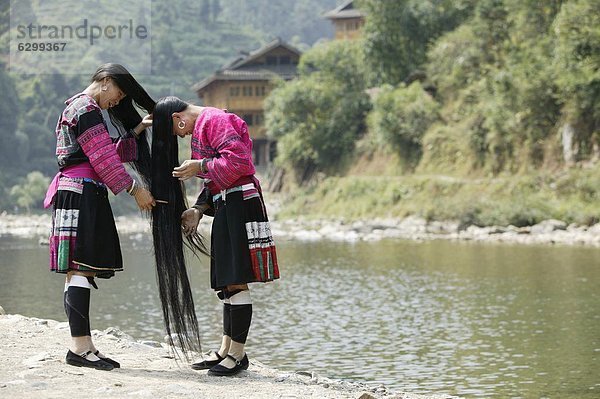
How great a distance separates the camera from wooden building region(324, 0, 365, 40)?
63.4m

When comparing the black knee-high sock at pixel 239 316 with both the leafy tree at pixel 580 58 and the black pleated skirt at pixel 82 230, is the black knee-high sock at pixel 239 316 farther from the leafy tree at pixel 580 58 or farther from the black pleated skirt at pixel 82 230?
the leafy tree at pixel 580 58

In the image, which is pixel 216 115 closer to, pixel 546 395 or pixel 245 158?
pixel 245 158

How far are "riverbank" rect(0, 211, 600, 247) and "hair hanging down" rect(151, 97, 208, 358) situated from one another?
20.1 metres

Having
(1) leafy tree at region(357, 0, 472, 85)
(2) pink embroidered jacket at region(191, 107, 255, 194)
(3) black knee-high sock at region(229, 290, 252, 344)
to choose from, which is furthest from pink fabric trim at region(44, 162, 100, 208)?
(1) leafy tree at region(357, 0, 472, 85)

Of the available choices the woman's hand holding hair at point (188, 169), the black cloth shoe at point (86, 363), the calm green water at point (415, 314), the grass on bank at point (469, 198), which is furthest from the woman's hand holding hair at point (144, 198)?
the grass on bank at point (469, 198)

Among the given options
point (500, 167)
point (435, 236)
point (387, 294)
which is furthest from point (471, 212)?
point (387, 294)

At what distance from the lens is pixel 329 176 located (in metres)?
48.0

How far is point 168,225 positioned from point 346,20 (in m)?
58.5

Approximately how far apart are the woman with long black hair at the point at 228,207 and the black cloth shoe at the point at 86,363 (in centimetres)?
57

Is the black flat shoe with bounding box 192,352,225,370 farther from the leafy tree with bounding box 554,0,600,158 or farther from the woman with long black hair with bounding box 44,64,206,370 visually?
the leafy tree with bounding box 554,0,600,158

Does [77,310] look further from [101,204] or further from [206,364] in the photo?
[206,364]

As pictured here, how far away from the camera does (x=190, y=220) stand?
22.8 ft

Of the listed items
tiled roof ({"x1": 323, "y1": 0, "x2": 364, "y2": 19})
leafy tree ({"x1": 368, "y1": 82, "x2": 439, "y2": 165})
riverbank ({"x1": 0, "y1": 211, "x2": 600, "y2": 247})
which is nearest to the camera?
riverbank ({"x1": 0, "y1": 211, "x2": 600, "y2": 247})

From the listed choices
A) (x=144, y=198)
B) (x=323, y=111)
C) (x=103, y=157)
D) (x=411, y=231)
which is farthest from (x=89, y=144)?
(x=323, y=111)
